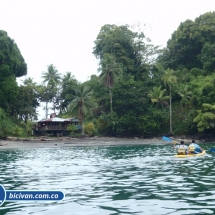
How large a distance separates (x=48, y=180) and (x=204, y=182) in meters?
6.46

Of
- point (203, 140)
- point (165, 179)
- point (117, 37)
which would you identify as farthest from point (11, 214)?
point (117, 37)

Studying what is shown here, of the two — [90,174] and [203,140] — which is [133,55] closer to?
[203,140]

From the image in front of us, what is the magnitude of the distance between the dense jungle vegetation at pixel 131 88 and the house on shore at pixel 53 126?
249 centimetres

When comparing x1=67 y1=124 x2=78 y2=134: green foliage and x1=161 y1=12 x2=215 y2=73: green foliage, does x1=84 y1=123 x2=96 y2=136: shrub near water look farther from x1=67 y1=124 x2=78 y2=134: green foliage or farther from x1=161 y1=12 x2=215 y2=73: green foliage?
x1=161 y1=12 x2=215 y2=73: green foliage

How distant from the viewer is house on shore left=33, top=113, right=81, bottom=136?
198 feet

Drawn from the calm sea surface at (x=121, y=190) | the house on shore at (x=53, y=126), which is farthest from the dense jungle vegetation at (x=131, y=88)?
the calm sea surface at (x=121, y=190)

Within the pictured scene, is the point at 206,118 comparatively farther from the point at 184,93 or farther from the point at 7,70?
the point at 7,70

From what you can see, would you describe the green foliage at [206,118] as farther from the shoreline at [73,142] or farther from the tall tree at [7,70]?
the tall tree at [7,70]

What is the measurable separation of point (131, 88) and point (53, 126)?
548 inches

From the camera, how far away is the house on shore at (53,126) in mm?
60250

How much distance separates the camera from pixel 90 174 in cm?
Result: 1794

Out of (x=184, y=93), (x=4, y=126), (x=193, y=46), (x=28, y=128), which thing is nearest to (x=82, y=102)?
(x=28, y=128)

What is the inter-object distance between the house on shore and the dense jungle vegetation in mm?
2490

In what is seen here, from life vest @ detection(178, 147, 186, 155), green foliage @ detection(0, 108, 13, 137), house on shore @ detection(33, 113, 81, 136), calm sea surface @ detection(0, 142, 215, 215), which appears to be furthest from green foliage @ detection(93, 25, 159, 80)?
calm sea surface @ detection(0, 142, 215, 215)
